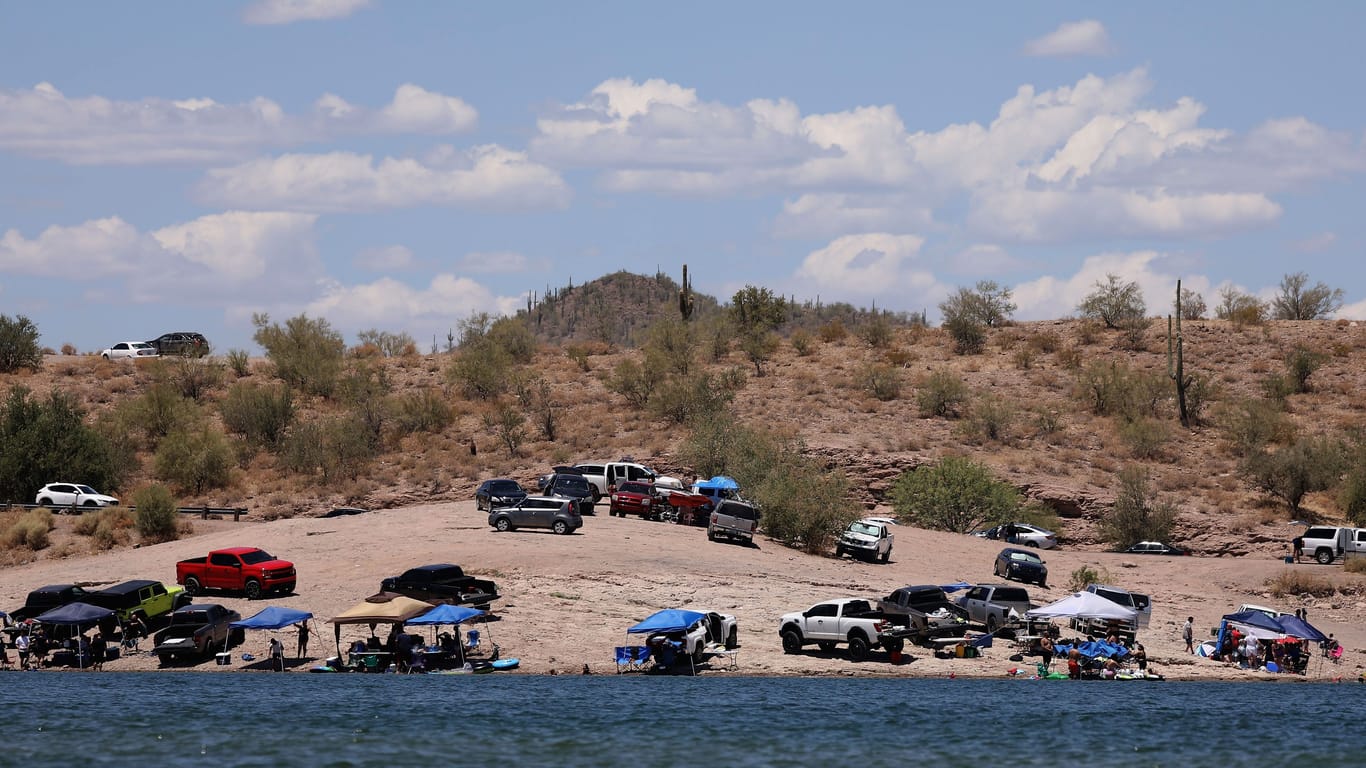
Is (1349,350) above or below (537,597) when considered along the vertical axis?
above

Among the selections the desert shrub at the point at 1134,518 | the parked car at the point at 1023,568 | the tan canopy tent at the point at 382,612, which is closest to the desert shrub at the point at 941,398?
the desert shrub at the point at 1134,518

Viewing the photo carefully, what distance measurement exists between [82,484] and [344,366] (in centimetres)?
3509

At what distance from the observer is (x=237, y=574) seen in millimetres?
49125

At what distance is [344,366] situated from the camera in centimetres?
10794

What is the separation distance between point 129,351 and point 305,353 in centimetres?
1685

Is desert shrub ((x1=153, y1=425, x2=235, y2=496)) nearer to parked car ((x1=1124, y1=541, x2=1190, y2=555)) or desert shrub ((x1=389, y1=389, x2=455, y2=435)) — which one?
desert shrub ((x1=389, y1=389, x2=455, y2=435))

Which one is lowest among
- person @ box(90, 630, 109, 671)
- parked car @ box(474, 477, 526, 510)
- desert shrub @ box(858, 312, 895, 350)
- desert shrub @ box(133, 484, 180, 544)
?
person @ box(90, 630, 109, 671)

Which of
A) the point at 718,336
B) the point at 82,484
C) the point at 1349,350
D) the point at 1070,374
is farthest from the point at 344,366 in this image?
the point at 1349,350

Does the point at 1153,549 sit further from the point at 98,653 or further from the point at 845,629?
the point at 98,653

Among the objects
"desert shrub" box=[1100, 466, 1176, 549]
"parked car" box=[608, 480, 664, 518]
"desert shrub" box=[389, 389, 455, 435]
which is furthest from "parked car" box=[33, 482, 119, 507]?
"desert shrub" box=[1100, 466, 1176, 549]

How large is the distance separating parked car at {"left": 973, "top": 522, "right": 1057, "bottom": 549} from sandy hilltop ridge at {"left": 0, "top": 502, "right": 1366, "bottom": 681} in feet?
3.74

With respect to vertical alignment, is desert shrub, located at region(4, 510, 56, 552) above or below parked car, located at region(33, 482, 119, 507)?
below

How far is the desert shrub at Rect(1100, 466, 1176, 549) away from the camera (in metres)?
70.6

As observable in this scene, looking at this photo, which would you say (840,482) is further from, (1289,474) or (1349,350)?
(1349,350)
